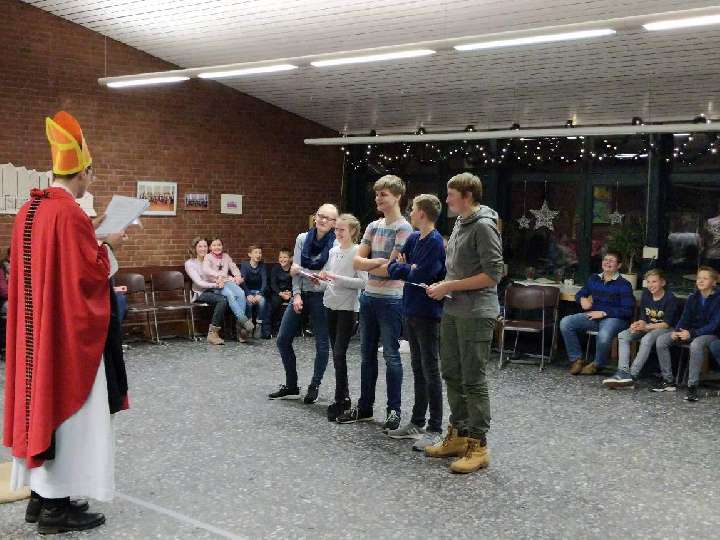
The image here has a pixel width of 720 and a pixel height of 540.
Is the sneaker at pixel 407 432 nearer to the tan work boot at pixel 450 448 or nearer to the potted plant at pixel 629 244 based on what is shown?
the tan work boot at pixel 450 448

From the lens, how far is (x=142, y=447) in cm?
496

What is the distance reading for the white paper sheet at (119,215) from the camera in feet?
12.1

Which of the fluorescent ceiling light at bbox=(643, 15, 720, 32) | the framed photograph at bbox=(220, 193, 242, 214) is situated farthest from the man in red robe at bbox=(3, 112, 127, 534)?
the framed photograph at bbox=(220, 193, 242, 214)

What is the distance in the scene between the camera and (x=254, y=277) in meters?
9.99

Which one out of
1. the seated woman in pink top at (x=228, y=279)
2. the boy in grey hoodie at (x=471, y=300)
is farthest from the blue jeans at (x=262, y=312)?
the boy in grey hoodie at (x=471, y=300)

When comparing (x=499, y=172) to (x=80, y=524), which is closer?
(x=80, y=524)

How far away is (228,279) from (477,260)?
568 centimetres

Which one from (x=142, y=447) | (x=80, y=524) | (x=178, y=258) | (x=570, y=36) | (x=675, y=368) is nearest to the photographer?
(x=80, y=524)

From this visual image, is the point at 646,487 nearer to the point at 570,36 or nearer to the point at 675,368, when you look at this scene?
the point at 570,36

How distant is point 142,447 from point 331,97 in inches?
251

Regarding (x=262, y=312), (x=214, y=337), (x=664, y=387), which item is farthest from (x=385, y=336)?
(x=262, y=312)

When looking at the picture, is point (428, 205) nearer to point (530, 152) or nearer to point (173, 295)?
point (530, 152)

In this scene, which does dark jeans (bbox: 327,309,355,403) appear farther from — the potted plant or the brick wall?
the brick wall

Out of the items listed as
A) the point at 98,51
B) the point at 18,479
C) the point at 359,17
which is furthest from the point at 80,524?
the point at 98,51
